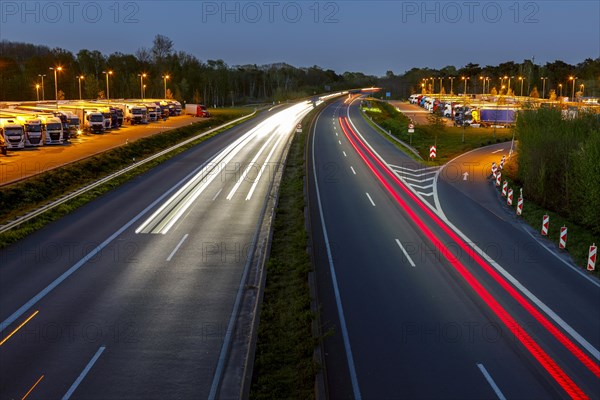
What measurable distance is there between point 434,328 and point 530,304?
12.8ft

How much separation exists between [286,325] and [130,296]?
5133 millimetres

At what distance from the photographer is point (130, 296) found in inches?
631

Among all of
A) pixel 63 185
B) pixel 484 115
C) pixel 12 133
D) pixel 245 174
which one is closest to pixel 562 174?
pixel 245 174

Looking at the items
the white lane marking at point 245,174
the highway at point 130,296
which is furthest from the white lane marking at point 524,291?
the white lane marking at point 245,174

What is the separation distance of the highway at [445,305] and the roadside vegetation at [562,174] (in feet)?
6.65

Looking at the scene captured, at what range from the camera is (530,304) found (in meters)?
16.2

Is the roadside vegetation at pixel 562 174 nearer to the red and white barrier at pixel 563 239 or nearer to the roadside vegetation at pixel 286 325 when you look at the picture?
the red and white barrier at pixel 563 239

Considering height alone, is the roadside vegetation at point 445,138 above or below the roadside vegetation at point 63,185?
above

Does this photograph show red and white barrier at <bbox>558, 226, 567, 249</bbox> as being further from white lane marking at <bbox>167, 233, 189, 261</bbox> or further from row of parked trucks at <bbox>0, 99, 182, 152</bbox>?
row of parked trucks at <bbox>0, 99, 182, 152</bbox>

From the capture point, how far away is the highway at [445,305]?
12.0m

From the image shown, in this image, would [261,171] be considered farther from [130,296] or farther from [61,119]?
[130,296]

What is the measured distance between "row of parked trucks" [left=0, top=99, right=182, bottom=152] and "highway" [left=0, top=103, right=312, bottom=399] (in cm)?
1808

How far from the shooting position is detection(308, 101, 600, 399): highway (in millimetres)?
11984

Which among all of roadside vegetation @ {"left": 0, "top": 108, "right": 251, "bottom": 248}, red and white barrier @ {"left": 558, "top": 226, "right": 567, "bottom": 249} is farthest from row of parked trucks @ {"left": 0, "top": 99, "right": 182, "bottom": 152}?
red and white barrier @ {"left": 558, "top": 226, "right": 567, "bottom": 249}
